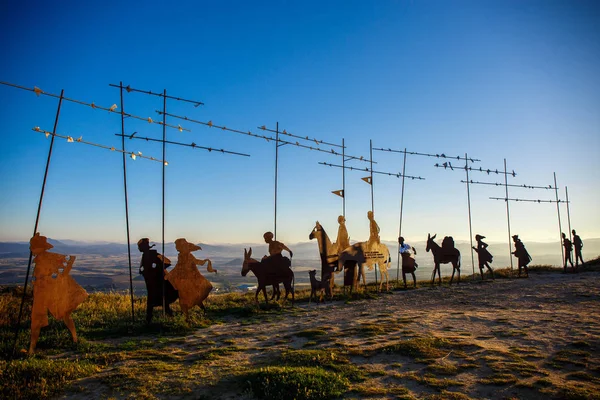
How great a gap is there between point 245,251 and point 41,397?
26.7 ft

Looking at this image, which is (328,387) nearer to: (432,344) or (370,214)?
(432,344)

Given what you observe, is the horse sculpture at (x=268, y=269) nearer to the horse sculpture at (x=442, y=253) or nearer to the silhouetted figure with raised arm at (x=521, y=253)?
the horse sculpture at (x=442, y=253)

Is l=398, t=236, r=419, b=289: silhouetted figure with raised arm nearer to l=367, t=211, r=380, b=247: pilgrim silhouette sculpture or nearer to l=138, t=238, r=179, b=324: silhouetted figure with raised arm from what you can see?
l=367, t=211, r=380, b=247: pilgrim silhouette sculpture

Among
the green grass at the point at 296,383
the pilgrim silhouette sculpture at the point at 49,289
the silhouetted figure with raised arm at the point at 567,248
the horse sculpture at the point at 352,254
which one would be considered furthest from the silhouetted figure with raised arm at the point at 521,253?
the pilgrim silhouette sculpture at the point at 49,289

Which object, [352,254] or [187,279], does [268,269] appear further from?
[352,254]

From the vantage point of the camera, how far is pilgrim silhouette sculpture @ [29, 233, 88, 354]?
9.29 metres

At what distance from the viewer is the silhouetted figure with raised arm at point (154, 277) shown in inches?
479

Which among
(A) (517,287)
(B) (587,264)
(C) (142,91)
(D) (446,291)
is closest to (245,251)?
(C) (142,91)

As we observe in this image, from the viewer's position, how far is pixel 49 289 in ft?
31.4

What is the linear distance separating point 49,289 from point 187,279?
3834 millimetres

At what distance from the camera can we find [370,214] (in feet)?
61.3

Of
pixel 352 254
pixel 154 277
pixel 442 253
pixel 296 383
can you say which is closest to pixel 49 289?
pixel 154 277

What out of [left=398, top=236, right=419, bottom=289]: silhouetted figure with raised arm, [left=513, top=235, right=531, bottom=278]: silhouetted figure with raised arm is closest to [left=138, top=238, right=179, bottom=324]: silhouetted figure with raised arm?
[left=398, top=236, right=419, bottom=289]: silhouetted figure with raised arm

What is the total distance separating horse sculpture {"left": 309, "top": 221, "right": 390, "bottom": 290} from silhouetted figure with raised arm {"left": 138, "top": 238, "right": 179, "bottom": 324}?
20.8 ft
